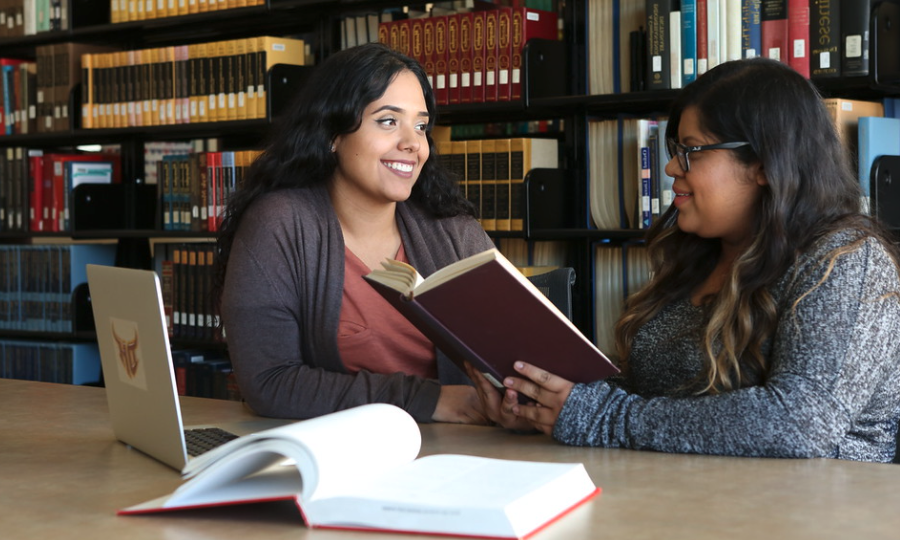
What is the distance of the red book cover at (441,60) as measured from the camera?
3123 mm

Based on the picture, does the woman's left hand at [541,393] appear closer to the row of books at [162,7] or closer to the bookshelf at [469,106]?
the bookshelf at [469,106]

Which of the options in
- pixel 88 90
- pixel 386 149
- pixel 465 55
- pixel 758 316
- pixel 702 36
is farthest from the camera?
pixel 88 90

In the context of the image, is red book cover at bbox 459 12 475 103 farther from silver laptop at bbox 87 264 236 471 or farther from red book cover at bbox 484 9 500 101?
silver laptop at bbox 87 264 236 471

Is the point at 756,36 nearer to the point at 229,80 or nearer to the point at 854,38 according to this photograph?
the point at 854,38

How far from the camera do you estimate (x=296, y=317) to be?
1.80 metres

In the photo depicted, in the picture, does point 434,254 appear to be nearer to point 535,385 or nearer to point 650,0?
point 535,385

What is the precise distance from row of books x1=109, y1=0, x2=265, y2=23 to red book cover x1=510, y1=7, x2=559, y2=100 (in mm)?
951

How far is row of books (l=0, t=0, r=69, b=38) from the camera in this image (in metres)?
3.99

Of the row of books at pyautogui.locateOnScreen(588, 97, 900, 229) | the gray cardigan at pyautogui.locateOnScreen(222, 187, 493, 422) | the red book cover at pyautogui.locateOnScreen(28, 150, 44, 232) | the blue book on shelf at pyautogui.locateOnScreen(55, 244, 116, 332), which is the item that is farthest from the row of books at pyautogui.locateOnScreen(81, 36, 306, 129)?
the gray cardigan at pyautogui.locateOnScreen(222, 187, 493, 422)

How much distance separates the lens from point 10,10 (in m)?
4.16

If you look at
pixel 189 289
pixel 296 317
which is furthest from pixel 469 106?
pixel 296 317

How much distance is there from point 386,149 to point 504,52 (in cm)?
118

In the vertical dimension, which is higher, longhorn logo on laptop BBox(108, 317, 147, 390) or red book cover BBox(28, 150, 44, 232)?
red book cover BBox(28, 150, 44, 232)

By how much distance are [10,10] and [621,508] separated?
386 cm
